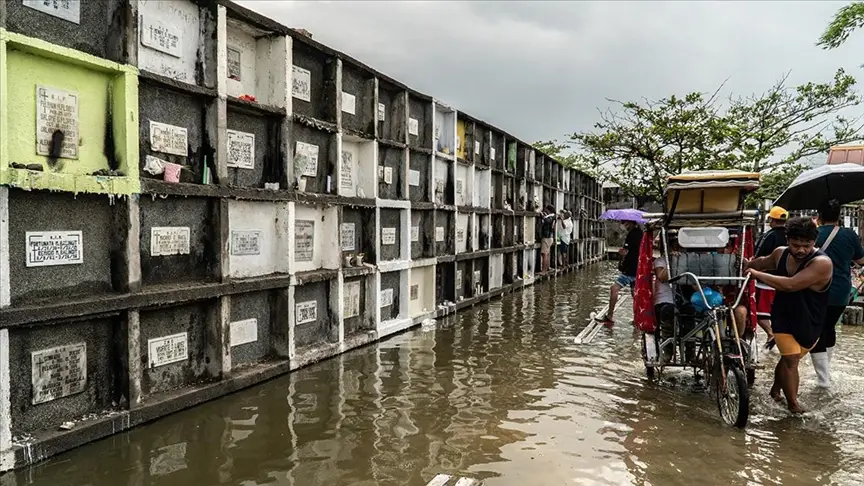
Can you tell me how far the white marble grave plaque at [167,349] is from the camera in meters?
4.51

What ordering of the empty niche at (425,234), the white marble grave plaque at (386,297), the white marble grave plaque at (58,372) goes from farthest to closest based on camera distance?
the empty niche at (425,234)
the white marble grave plaque at (386,297)
the white marble grave plaque at (58,372)

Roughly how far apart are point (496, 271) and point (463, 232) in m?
2.07

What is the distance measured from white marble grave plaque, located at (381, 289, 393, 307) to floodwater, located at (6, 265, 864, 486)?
136 cm

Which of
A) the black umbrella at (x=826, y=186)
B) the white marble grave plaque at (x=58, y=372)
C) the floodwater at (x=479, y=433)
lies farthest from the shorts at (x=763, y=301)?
the white marble grave plaque at (x=58, y=372)

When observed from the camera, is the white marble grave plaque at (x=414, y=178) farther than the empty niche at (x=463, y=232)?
No

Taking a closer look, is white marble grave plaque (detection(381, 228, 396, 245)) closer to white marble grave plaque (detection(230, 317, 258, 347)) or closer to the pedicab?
white marble grave plaque (detection(230, 317, 258, 347))

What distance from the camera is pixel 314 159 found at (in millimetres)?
6375

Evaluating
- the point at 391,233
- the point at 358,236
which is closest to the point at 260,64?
the point at 358,236

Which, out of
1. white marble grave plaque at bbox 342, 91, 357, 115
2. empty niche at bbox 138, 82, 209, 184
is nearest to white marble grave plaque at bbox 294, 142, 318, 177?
white marble grave plaque at bbox 342, 91, 357, 115

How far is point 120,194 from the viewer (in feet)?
13.5

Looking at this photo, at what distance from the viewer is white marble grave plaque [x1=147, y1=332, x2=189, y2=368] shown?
451 centimetres

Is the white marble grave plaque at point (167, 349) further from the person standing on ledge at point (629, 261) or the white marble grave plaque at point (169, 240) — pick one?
the person standing on ledge at point (629, 261)

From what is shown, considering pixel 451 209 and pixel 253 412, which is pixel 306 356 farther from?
pixel 451 209

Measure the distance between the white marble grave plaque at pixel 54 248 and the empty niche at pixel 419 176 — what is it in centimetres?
516
